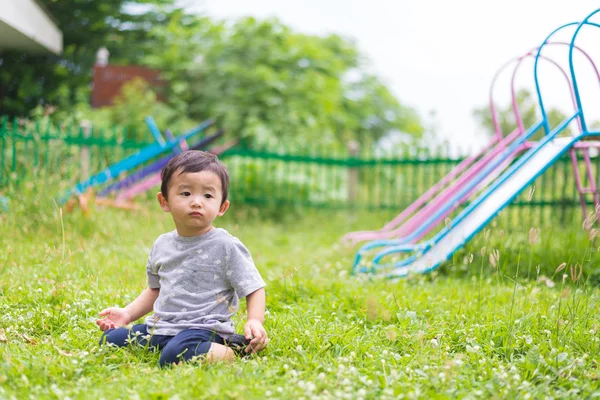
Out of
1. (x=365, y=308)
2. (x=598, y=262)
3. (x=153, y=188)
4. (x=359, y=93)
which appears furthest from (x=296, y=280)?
(x=359, y=93)

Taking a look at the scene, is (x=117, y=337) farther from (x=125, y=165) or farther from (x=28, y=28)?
(x=28, y=28)

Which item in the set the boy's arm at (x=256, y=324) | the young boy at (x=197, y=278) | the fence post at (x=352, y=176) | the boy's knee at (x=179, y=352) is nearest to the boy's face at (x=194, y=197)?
the young boy at (x=197, y=278)

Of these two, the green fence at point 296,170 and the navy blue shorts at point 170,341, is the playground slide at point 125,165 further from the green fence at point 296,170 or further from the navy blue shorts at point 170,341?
the navy blue shorts at point 170,341

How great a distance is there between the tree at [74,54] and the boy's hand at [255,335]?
25.1 ft

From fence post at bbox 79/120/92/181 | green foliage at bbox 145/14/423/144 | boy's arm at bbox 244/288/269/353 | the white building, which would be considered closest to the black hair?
boy's arm at bbox 244/288/269/353

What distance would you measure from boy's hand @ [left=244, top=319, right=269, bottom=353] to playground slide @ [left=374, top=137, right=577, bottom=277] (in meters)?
2.09

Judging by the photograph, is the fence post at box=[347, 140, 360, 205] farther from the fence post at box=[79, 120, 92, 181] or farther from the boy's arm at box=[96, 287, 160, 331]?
the boy's arm at box=[96, 287, 160, 331]

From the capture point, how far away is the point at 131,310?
298cm

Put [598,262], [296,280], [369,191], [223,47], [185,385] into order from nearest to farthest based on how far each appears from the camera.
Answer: [185,385] → [296,280] → [598,262] → [369,191] → [223,47]

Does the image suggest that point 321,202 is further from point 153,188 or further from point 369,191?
point 153,188

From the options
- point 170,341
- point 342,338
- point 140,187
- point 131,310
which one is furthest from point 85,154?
point 342,338

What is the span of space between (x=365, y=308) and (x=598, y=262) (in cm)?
251

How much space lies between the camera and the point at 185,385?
7.53ft

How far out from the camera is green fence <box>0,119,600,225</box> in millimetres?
7914
